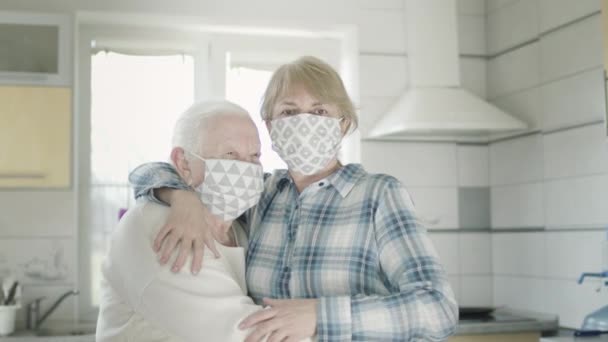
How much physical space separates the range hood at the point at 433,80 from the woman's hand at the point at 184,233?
78.1 inches

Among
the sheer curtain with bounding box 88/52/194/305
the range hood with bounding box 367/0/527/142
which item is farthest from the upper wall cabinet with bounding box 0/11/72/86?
the range hood with bounding box 367/0/527/142

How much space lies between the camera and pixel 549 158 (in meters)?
3.30

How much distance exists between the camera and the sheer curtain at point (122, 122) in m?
3.55

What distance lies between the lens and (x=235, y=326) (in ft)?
4.40

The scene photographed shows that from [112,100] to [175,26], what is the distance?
449 millimetres

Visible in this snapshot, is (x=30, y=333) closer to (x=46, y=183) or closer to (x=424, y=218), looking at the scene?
(x=46, y=183)

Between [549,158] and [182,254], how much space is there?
2.29 m

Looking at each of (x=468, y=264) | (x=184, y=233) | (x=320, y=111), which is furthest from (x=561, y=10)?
(x=184, y=233)

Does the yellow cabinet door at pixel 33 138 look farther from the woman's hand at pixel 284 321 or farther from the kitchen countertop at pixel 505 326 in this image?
the woman's hand at pixel 284 321

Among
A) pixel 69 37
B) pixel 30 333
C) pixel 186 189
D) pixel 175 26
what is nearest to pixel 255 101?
pixel 175 26

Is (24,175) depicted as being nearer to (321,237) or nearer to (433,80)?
(433,80)

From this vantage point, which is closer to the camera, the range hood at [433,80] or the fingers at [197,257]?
the fingers at [197,257]

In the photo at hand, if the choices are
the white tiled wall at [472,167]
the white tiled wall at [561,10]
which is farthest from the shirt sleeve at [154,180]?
the white tiled wall at [472,167]

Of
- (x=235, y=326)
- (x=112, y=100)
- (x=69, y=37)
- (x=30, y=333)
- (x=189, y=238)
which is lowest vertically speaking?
(x=30, y=333)
